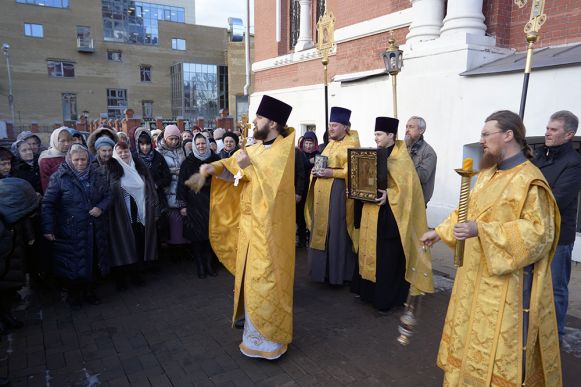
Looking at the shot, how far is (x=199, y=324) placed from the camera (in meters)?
4.28

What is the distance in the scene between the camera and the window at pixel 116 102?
147 ft

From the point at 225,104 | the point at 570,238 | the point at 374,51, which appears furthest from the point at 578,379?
the point at 225,104

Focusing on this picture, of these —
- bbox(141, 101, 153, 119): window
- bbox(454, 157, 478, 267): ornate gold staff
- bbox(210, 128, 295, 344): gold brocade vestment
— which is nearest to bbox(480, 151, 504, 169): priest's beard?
bbox(454, 157, 478, 267): ornate gold staff

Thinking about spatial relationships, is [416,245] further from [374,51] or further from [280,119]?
[374,51]

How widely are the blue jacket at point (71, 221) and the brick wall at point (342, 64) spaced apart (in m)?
6.86

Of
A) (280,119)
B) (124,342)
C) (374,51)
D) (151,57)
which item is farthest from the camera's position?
(151,57)

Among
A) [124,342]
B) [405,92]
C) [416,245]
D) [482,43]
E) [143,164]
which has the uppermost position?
[482,43]

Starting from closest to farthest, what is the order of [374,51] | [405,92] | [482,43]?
[482,43] → [405,92] → [374,51]

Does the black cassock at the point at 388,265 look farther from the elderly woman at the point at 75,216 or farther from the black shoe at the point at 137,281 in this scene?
the elderly woman at the point at 75,216

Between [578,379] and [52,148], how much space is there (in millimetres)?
6028

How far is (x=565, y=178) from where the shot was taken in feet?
11.5

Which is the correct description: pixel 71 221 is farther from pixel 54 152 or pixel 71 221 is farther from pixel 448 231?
pixel 448 231

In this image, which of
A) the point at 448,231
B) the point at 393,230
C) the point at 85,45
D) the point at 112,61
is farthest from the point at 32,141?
the point at 85,45

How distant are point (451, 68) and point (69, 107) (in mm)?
44220
